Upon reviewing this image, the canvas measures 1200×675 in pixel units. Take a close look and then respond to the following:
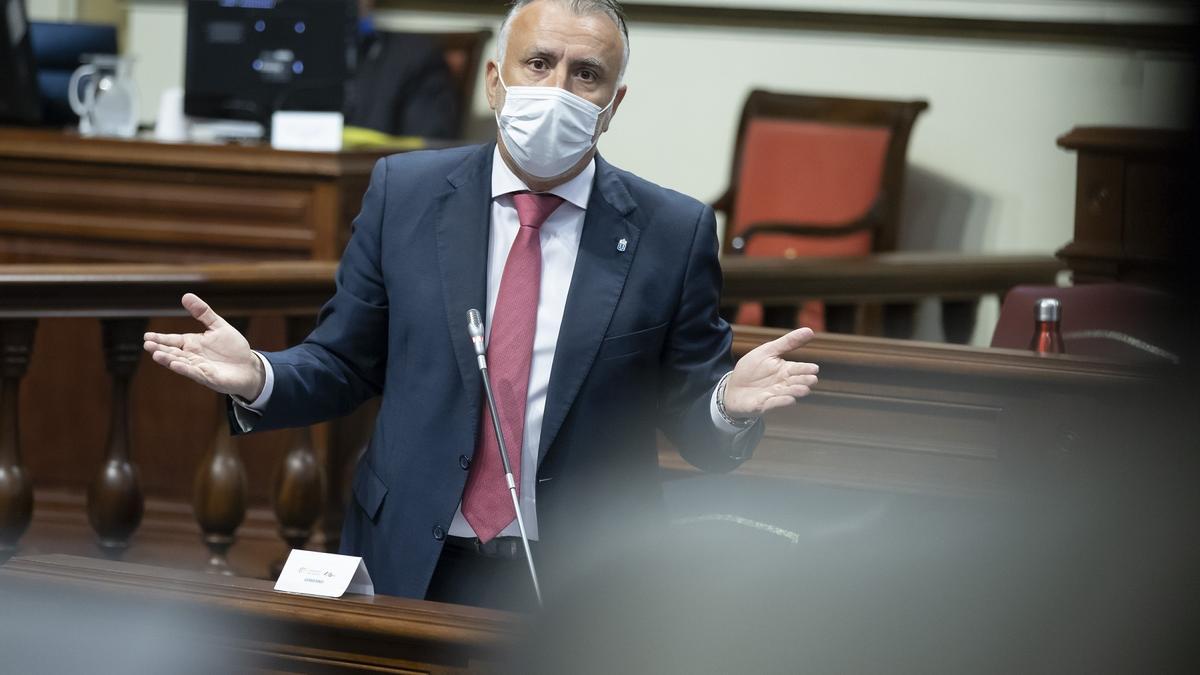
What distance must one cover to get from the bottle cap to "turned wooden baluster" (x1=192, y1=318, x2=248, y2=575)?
1481 millimetres

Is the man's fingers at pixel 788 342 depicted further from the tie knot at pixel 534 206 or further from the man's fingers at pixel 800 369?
the tie knot at pixel 534 206

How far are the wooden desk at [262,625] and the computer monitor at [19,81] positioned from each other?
3.43 metres

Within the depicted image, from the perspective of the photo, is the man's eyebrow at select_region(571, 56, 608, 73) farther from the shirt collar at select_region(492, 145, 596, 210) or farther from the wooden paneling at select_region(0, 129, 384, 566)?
the wooden paneling at select_region(0, 129, 384, 566)

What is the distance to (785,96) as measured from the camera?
210 inches

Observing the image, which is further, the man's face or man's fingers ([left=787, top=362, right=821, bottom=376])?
the man's face

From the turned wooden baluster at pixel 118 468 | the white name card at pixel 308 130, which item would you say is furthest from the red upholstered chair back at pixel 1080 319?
the white name card at pixel 308 130

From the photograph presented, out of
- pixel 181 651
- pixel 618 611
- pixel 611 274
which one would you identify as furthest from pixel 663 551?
pixel 611 274

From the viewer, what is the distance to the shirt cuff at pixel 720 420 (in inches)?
71.5

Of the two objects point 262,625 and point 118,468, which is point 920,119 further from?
point 262,625

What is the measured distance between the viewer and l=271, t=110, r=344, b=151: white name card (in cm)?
411

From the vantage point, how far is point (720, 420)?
182 cm

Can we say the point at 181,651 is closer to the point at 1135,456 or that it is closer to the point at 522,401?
the point at 522,401

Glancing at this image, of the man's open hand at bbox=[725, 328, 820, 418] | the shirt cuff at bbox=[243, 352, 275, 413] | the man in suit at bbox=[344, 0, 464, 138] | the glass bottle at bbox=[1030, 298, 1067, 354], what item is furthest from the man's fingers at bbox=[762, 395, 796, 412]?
the man in suit at bbox=[344, 0, 464, 138]

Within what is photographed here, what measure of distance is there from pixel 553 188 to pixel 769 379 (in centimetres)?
38
